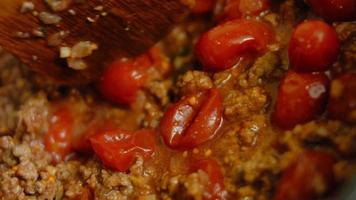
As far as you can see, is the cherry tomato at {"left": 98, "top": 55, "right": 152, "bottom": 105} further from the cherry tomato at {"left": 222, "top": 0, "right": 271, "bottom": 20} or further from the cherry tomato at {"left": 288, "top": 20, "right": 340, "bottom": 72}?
the cherry tomato at {"left": 288, "top": 20, "right": 340, "bottom": 72}

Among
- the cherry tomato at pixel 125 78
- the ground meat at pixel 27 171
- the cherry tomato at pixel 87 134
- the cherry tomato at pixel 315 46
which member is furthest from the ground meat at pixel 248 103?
the ground meat at pixel 27 171

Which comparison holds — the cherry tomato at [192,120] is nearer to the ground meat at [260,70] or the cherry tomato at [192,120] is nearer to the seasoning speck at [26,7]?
the ground meat at [260,70]

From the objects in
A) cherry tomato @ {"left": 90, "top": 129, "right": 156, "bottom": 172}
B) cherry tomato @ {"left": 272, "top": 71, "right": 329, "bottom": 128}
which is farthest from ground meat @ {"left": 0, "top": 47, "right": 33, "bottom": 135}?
cherry tomato @ {"left": 272, "top": 71, "right": 329, "bottom": 128}

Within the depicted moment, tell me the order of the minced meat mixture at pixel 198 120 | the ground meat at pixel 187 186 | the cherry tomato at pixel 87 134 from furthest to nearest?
the cherry tomato at pixel 87 134, the ground meat at pixel 187 186, the minced meat mixture at pixel 198 120

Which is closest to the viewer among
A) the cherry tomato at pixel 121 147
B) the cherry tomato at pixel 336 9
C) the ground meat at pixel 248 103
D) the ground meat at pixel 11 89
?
the cherry tomato at pixel 336 9

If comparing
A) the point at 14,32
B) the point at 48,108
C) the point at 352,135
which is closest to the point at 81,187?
the point at 48,108

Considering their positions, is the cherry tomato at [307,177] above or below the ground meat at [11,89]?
above

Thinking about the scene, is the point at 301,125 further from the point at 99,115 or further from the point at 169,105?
the point at 99,115

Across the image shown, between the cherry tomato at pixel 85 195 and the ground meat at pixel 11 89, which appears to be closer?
the cherry tomato at pixel 85 195
